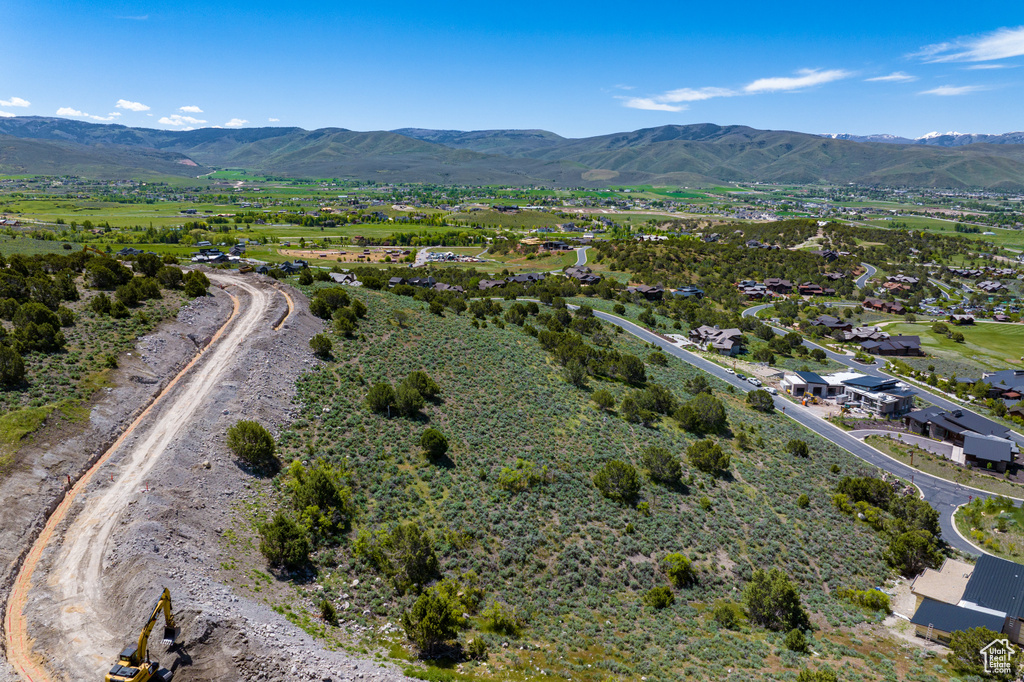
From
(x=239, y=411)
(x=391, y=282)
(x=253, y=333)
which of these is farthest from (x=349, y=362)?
(x=391, y=282)

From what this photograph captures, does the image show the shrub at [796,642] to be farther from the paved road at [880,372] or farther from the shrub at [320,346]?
the paved road at [880,372]

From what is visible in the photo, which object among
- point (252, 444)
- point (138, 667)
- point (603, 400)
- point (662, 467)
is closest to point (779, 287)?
point (603, 400)

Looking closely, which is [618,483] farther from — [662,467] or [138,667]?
[138,667]

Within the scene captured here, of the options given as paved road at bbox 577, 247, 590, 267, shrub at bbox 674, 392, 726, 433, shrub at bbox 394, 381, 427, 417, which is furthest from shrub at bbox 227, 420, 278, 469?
paved road at bbox 577, 247, 590, 267

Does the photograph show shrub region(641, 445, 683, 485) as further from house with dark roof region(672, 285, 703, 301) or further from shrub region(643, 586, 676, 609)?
house with dark roof region(672, 285, 703, 301)

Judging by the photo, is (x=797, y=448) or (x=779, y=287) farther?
(x=779, y=287)

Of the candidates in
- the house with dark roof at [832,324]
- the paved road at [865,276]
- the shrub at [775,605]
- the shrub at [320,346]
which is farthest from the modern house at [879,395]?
the paved road at [865,276]

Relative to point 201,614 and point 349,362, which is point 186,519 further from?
point 349,362
